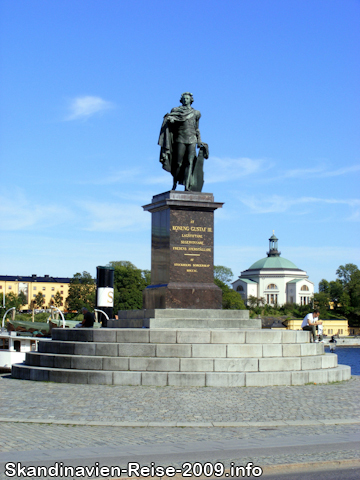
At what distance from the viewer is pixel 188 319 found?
16.2 metres

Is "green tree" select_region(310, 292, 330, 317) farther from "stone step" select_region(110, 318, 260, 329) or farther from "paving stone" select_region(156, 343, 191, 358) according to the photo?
"paving stone" select_region(156, 343, 191, 358)

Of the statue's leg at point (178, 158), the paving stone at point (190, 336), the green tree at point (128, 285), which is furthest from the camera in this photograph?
the green tree at point (128, 285)

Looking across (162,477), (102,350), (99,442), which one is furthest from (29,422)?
(102,350)

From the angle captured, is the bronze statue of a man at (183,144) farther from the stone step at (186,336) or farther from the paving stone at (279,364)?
the paving stone at (279,364)

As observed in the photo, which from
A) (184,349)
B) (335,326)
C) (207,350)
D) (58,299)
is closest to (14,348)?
(184,349)

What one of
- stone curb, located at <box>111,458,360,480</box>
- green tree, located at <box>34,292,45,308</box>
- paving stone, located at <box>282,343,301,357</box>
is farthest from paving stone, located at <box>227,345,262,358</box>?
green tree, located at <box>34,292,45,308</box>

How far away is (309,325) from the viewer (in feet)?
61.7

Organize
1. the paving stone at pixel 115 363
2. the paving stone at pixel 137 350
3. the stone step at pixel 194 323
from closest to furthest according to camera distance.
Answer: the paving stone at pixel 115 363 → the paving stone at pixel 137 350 → the stone step at pixel 194 323

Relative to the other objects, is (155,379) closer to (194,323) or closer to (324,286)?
(194,323)

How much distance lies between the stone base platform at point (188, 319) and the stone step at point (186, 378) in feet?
8.25

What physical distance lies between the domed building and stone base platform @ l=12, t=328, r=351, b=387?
161 m

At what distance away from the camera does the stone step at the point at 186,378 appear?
43.5 ft

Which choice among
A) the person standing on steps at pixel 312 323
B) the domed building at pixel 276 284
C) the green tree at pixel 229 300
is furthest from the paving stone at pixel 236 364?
the domed building at pixel 276 284

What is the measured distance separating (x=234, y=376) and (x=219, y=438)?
16.1ft
